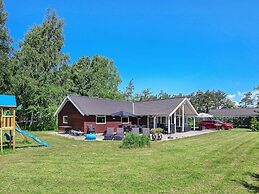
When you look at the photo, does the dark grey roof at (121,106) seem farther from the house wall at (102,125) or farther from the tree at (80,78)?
the tree at (80,78)

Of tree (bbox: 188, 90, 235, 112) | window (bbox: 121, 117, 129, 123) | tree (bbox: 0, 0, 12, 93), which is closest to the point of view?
window (bbox: 121, 117, 129, 123)

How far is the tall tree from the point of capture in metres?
35.4

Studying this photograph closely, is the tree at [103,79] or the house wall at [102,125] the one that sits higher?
the tree at [103,79]

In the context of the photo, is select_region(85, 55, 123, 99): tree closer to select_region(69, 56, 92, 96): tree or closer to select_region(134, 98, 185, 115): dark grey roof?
select_region(69, 56, 92, 96): tree

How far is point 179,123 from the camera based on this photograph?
34.1m

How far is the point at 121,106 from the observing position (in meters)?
34.2

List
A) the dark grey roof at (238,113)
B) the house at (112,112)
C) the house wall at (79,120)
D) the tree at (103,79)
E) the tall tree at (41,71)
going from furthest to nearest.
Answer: the tree at (103,79), the dark grey roof at (238,113), the tall tree at (41,71), the house at (112,112), the house wall at (79,120)

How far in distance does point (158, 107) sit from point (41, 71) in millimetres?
17519

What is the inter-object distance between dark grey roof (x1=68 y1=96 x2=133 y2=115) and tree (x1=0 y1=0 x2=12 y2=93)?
35.6ft

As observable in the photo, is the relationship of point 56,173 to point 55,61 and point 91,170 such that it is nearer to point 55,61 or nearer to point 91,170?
point 91,170

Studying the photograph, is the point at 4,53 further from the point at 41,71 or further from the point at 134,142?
the point at 134,142

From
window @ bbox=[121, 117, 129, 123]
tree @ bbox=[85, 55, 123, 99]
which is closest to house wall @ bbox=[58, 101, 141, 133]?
window @ bbox=[121, 117, 129, 123]

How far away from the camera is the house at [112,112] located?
28.7m

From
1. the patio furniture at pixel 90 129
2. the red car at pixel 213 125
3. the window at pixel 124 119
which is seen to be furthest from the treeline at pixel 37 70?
the red car at pixel 213 125
